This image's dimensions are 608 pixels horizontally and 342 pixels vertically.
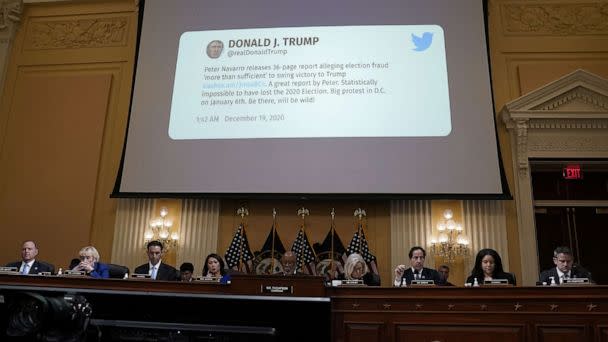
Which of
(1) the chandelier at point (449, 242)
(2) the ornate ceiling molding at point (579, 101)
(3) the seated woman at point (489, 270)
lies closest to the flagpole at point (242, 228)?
(1) the chandelier at point (449, 242)

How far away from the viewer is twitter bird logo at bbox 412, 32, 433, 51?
742cm

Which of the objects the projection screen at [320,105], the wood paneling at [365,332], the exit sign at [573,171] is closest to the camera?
the wood paneling at [365,332]

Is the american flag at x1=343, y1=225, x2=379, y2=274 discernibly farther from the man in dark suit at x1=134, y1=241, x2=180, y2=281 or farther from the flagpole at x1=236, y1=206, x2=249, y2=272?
the man in dark suit at x1=134, y1=241, x2=180, y2=281

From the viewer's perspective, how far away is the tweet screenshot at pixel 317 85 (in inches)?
280

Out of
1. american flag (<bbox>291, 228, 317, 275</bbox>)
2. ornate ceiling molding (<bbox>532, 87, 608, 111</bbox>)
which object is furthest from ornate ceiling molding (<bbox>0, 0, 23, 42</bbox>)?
ornate ceiling molding (<bbox>532, 87, 608, 111</bbox>)

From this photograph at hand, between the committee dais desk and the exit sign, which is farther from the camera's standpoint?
the exit sign

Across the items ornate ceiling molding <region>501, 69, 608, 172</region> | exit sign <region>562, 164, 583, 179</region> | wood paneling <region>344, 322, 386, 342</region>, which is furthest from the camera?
exit sign <region>562, 164, 583, 179</region>

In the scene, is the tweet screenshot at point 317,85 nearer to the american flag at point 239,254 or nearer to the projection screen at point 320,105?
the projection screen at point 320,105

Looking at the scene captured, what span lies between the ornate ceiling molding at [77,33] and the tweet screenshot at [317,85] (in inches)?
69.6

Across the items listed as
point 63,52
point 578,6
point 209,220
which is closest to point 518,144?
point 578,6

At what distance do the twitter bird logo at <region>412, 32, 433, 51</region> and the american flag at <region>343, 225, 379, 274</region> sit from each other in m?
2.54

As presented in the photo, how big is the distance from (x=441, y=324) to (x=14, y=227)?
6.39 m

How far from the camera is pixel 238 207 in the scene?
7617 mm

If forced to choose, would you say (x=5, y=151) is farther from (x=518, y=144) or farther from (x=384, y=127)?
(x=518, y=144)
